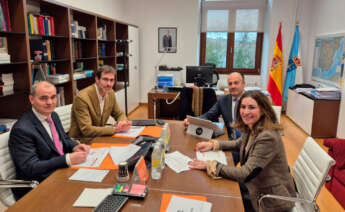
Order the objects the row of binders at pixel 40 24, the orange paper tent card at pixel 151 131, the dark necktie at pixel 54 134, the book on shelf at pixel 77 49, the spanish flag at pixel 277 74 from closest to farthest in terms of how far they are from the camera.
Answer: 1. the dark necktie at pixel 54 134
2. the orange paper tent card at pixel 151 131
3. the row of binders at pixel 40 24
4. the book on shelf at pixel 77 49
5. the spanish flag at pixel 277 74

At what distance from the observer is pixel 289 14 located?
18.0ft

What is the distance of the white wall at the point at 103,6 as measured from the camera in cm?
415

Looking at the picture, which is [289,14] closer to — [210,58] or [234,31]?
[234,31]

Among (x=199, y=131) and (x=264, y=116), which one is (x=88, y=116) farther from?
(x=264, y=116)

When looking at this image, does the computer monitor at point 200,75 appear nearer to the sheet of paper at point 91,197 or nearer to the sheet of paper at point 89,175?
the sheet of paper at point 89,175

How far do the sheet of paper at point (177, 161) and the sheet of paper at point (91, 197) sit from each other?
0.42 meters

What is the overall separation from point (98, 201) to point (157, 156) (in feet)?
1.24

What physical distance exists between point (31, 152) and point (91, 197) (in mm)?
573

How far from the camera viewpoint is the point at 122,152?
5.66 feet

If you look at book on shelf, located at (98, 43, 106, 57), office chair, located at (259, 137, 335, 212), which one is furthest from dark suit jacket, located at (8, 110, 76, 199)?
book on shelf, located at (98, 43, 106, 57)

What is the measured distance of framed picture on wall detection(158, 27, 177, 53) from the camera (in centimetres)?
605

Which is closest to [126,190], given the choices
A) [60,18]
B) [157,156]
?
[157,156]

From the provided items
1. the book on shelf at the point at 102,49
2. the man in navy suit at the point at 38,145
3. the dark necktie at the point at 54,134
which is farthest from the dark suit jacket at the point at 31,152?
the book on shelf at the point at 102,49

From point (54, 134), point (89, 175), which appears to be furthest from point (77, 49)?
point (89, 175)
